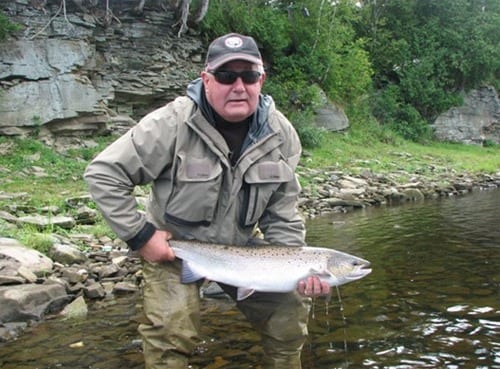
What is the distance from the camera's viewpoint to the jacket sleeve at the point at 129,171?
3617 mm

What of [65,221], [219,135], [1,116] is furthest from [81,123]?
[219,135]

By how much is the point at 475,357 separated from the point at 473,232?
22.8ft

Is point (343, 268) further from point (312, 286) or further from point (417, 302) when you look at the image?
point (417, 302)

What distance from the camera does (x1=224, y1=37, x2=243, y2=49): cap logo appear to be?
145 inches

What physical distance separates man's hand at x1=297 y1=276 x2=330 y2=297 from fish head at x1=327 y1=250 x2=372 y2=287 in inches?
4.6

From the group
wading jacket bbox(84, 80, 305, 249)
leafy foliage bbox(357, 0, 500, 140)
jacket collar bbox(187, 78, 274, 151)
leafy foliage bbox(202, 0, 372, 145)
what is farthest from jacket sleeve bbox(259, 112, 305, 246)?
leafy foliage bbox(357, 0, 500, 140)

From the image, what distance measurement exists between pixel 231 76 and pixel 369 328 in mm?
3336

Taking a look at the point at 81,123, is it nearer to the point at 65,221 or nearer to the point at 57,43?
the point at 57,43

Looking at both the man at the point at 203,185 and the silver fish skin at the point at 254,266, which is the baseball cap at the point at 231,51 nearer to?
the man at the point at 203,185

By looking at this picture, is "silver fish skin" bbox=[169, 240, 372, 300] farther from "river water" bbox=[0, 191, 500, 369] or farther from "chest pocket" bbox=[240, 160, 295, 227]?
"river water" bbox=[0, 191, 500, 369]

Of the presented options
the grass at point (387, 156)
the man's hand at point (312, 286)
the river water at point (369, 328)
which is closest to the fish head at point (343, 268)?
the man's hand at point (312, 286)

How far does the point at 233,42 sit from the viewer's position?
371 cm

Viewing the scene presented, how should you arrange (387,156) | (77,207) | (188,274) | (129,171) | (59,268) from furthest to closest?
(387,156) < (77,207) < (59,268) < (188,274) < (129,171)

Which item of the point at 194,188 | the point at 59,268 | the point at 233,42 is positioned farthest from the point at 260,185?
the point at 59,268
